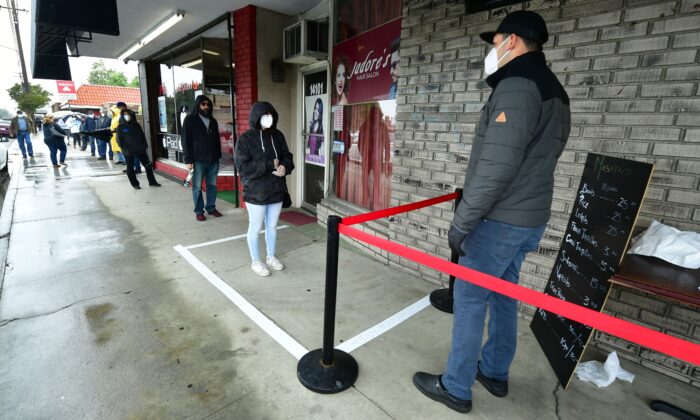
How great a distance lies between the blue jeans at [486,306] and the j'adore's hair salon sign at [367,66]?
2.89 meters

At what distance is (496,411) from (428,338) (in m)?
0.75

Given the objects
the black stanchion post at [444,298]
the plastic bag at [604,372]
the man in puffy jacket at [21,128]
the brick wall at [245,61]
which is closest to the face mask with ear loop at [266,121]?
the black stanchion post at [444,298]

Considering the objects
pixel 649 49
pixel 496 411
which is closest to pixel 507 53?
pixel 649 49

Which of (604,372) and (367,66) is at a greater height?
(367,66)

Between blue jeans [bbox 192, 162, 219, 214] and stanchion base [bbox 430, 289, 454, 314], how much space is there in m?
4.06

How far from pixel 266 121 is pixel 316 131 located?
2.53m

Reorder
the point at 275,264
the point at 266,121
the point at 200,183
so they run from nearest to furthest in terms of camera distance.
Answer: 1. the point at 266,121
2. the point at 275,264
3. the point at 200,183

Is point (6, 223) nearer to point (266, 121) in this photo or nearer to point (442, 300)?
point (266, 121)

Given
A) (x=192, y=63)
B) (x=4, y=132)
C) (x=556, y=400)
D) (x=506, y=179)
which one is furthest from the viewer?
(x=4, y=132)

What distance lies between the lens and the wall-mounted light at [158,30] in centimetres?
627

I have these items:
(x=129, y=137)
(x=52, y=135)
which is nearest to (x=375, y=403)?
(x=129, y=137)

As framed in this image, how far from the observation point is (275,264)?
3.93 metres

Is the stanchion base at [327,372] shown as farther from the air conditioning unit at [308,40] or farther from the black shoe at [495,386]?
the air conditioning unit at [308,40]

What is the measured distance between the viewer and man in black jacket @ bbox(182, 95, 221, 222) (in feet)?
17.6
